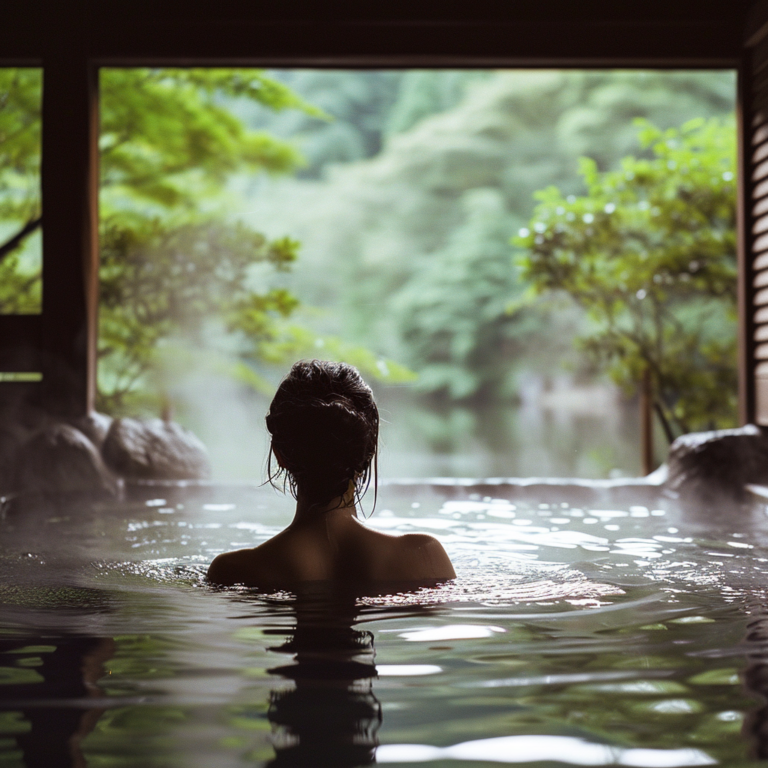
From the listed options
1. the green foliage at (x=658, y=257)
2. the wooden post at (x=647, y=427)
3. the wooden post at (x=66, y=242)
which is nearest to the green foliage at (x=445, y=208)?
the green foliage at (x=658, y=257)

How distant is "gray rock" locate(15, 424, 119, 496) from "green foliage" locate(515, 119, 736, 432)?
402cm

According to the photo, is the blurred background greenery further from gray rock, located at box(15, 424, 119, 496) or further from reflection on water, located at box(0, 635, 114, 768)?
reflection on water, located at box(0, 635, 114, 768)

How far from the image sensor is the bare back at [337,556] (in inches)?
84.8

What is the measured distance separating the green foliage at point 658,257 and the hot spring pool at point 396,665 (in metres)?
4.62

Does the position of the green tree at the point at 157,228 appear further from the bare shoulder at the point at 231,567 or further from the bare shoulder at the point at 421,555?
the bare shoulder at the point at 421,555

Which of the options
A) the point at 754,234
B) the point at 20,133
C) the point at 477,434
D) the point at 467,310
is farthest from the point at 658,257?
the point at 467,310

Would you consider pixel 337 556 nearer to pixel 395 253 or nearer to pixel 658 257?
pixel 658 257

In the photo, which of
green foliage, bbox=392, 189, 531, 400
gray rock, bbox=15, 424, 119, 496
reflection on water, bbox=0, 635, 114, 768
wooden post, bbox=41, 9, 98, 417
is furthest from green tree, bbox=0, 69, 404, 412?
green foliage, bbox=392, 189, 531, 400

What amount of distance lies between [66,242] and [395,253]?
12.7 metres

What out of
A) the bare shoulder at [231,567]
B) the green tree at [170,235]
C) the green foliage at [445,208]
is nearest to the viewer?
the bare shoulder at [231,567]

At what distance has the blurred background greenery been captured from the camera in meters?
7.56

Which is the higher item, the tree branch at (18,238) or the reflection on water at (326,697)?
the tree branch at (18,238)

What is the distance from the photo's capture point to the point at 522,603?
7.20ft
